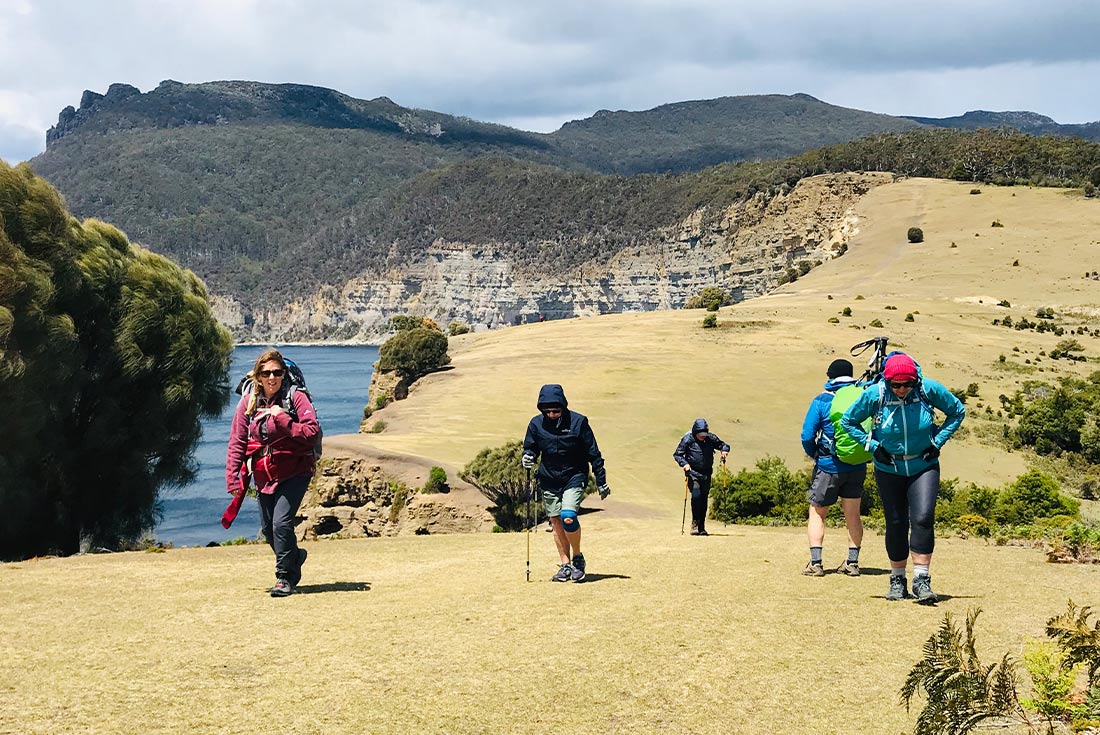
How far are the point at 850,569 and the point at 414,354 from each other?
49.0 meters

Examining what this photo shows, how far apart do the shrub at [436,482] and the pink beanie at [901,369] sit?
20672 millimetres

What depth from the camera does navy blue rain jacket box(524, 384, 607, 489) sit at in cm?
984

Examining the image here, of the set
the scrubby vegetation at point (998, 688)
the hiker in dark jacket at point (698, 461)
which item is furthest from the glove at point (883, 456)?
the hiker in dark jacket at point (698, 461)

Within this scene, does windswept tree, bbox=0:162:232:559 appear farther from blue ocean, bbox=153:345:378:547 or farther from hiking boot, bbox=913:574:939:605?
hiking boot, bbox=913:574:939:605

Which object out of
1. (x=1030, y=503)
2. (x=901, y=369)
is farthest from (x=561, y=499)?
(x=1030, y=503)

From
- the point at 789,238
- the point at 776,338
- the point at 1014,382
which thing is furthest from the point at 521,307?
the point at 1014,382

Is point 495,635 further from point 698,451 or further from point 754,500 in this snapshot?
point 754,500

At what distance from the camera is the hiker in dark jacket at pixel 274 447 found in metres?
8.74

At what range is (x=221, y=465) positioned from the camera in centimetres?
6444

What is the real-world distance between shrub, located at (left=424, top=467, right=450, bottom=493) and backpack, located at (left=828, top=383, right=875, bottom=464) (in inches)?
744

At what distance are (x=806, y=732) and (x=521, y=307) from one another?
174188 millimetres

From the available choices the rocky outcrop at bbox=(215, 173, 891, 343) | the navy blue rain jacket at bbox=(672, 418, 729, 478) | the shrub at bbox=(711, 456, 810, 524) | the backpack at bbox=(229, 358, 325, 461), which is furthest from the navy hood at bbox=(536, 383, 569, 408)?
the rocky outcrop at bbox=(215, 173, 891, 343)

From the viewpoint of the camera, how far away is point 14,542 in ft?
69.1

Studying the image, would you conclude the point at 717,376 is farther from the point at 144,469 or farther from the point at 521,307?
the point at 521,307
